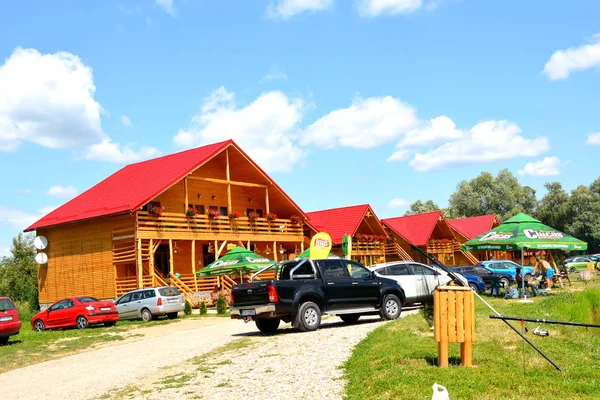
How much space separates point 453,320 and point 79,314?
17657 mm

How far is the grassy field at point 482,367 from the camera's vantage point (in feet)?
26.1

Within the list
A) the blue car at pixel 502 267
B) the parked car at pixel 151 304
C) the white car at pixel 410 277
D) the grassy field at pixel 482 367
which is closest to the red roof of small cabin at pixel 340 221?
the blue car at pixel 502 267

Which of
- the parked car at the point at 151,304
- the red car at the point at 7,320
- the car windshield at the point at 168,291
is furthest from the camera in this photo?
the car windshield at the point at 168,291

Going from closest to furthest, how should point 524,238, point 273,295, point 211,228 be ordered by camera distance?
point 273,295 → point 524,238 → point 211,228

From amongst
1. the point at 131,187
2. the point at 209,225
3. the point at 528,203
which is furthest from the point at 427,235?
the point at 528,203

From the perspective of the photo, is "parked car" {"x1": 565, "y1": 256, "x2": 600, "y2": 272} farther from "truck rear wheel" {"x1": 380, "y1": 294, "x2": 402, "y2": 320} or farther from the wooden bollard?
the wooden bollard

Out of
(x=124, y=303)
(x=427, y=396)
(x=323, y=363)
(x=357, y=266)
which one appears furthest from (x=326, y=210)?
(x=427, y=396)

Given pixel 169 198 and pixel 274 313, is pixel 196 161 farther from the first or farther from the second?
pixel 274 313

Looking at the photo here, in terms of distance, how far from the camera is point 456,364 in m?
9.72

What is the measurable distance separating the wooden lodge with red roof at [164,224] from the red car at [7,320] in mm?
9560

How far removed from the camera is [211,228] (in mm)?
34250

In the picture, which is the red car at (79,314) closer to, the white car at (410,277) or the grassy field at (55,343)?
the grassy field at (55,343)

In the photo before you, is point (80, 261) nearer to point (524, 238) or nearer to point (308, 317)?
point (308, 317)

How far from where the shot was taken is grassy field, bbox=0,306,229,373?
16.8m
